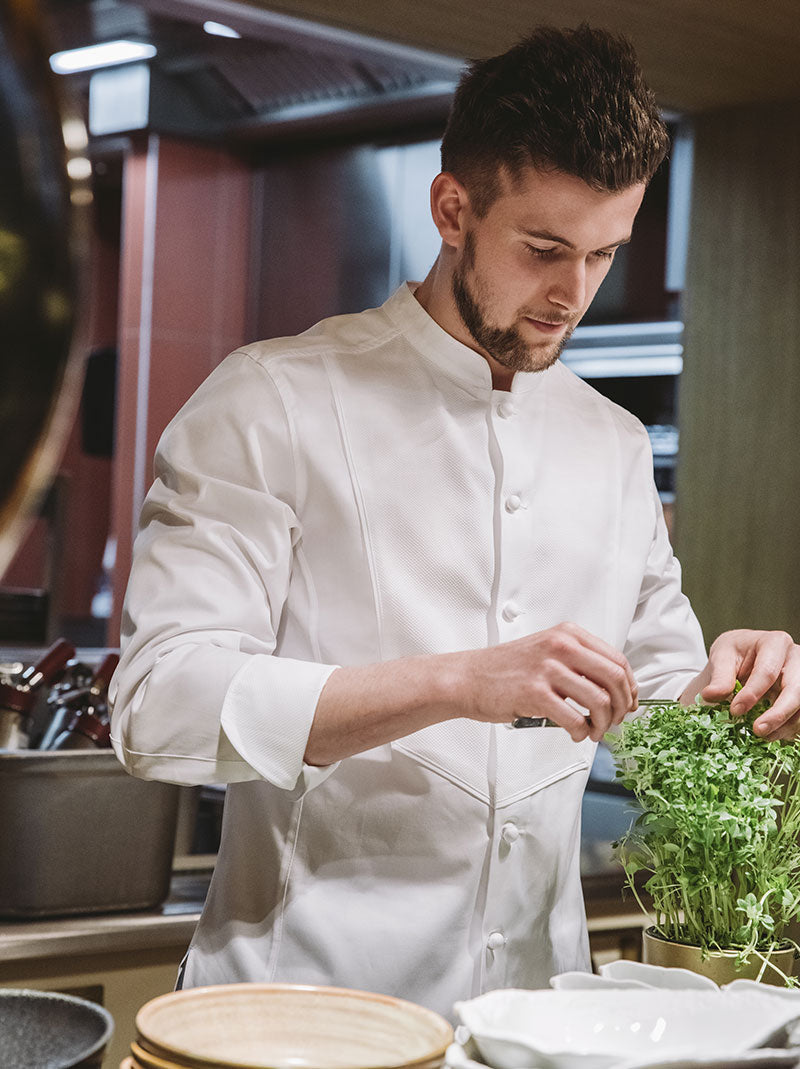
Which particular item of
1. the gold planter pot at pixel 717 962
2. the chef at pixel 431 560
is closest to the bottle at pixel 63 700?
the chef at pixel 431 560

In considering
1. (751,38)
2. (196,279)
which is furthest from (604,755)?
(196,279)

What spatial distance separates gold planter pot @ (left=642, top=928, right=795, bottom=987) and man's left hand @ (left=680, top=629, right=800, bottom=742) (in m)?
0.19

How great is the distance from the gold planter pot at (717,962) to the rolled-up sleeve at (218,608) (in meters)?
0.33

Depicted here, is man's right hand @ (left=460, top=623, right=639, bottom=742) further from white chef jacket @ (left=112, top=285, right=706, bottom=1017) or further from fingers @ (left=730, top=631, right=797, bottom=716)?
white chef jacket @ (left=112, top=285, right=706, bottom=1017)

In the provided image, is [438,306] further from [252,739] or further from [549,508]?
[252,739]

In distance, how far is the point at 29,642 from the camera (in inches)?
109

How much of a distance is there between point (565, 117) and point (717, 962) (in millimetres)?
818

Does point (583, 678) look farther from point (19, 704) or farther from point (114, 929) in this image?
point (19, 704)

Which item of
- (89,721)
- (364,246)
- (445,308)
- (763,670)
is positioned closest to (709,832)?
(763,670)

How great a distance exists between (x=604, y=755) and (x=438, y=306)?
2.42m

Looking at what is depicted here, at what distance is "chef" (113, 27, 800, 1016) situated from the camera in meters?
1.37

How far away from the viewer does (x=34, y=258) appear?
437mm

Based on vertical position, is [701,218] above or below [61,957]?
above

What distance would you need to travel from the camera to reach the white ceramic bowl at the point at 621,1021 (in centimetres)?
84
